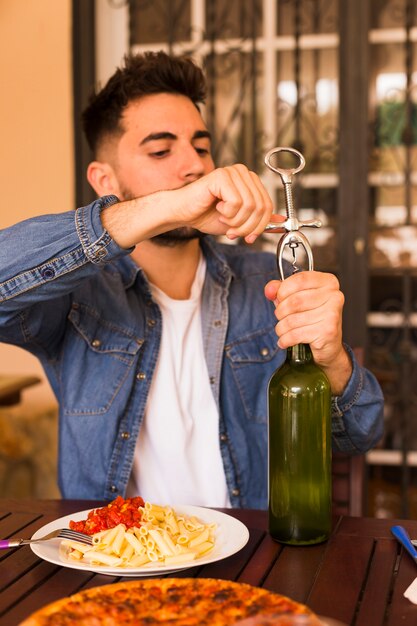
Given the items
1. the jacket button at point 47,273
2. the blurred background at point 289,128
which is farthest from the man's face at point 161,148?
the blurred background at point 289,128

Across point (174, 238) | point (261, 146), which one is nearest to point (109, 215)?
point (174, 238)

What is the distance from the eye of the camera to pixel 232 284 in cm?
191

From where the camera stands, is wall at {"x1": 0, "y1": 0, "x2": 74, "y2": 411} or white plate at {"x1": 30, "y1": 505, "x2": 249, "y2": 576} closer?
white plate at {"x1": 30, "y1": 505, "x2": 249, "y2": 576}

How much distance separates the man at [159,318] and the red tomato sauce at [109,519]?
398 mm

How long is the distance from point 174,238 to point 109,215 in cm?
43

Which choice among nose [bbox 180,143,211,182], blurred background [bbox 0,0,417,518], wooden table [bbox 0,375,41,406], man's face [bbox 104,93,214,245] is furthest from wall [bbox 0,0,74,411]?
nose [bbox 180,143,211,182]

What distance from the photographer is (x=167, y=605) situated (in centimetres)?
88

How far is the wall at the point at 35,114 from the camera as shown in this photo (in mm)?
3205

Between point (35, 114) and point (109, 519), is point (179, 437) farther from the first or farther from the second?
point (35, 114)

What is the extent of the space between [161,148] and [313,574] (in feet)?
3.42

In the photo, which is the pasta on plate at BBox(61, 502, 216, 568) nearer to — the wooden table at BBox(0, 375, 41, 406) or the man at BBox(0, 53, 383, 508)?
the man at BBox(0, 53, 383, 508)

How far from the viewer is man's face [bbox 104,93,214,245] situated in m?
1.81

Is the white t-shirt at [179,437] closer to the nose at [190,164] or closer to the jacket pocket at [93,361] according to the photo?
the jacket pocket at [93,361]

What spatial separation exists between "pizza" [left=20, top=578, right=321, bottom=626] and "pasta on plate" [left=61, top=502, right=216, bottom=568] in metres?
0.14
